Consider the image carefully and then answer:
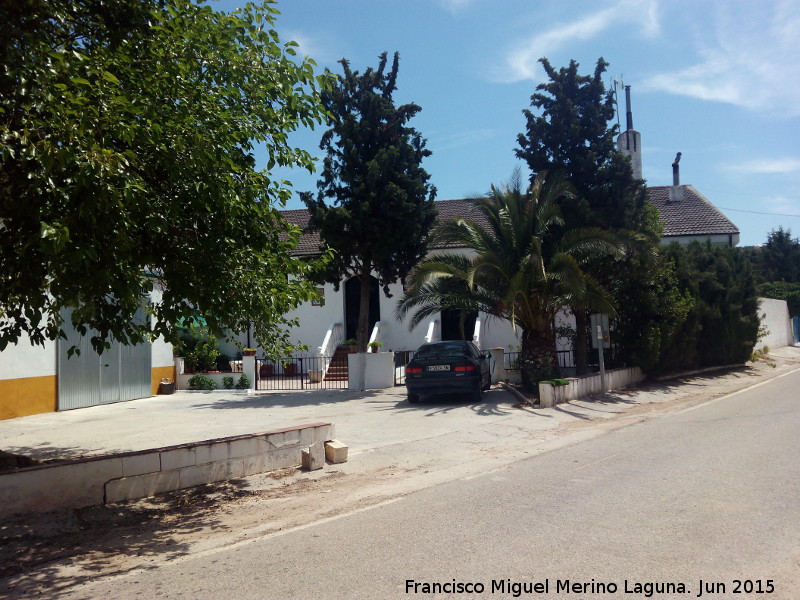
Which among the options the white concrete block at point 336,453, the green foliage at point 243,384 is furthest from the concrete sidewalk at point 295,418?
the green foliage at point 243,384

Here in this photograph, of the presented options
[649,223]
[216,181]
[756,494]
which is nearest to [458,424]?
[756,494]

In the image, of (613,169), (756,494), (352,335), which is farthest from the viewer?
(352,335)

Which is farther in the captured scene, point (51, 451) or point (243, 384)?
point (243, 384)

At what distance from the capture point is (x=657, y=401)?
1705 cm

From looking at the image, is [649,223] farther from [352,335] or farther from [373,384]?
[352,335]

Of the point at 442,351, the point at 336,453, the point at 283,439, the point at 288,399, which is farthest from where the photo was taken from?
the point at 288,399

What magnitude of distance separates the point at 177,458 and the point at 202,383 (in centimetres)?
1260

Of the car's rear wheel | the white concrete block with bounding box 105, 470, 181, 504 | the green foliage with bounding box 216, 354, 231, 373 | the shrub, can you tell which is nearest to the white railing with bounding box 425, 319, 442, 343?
the green foliage with bounding box 216, 354, 231, 373

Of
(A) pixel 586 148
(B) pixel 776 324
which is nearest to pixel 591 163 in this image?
(A) pixel 586 148

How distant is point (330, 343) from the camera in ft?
83.3

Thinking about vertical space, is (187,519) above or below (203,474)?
below

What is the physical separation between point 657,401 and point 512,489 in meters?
11.1

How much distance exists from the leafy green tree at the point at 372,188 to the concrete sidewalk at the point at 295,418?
13.4 ft

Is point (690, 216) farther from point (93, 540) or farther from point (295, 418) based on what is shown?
point (93, 540)
